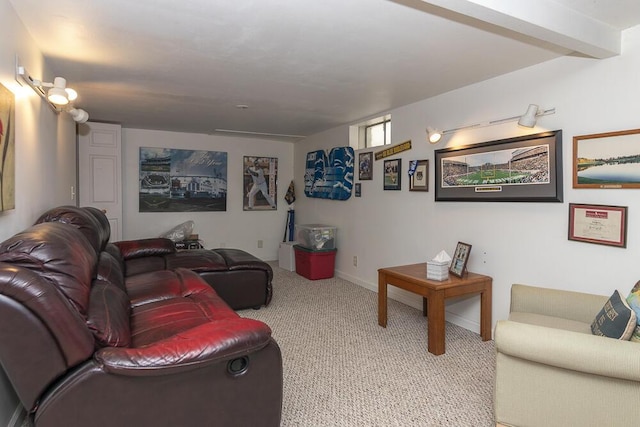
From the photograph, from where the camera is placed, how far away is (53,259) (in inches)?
54.7

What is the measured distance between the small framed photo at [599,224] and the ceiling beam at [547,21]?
3.22 feet

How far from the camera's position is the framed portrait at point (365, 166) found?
4.64 metres

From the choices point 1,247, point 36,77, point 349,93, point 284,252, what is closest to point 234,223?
point 284,252

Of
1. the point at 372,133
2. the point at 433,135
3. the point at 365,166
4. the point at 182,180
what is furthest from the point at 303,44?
the point at 182,180

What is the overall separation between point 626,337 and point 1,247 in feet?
8.49

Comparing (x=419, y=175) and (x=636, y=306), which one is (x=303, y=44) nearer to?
(x=419, y=175)

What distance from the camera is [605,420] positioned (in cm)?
159

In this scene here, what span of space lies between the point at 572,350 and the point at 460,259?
1.59 metres

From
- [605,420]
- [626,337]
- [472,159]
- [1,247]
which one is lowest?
[605,420]

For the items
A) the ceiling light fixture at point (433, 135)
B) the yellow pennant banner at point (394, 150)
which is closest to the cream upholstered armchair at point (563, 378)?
the ceiling light fixture at point (433, 135)

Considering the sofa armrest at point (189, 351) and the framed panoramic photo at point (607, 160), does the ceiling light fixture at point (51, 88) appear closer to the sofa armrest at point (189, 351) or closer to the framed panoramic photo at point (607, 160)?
the sofa armrest at point (189, 351)

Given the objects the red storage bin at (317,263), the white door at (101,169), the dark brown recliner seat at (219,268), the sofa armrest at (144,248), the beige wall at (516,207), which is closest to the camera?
the beige wall at (516,207)

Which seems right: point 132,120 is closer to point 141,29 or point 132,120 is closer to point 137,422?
point 141,29

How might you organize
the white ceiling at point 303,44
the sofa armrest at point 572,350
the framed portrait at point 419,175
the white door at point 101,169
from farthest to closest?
the white door at point 101,169 → the framed portrait at point 419,175 → the white ceiling at point 303,44 → the sofa armrest at point 572,350
